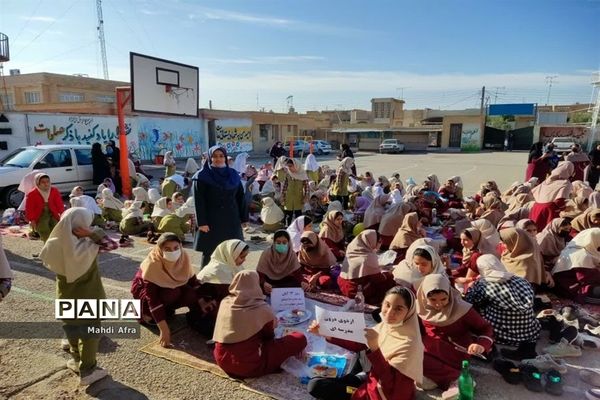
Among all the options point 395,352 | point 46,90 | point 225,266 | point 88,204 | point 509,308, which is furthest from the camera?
point 46,90

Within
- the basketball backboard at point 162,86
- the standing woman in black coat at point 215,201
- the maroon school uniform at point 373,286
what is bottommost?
the maroon school uniform at point 373,286

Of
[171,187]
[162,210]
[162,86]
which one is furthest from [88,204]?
[162,86]

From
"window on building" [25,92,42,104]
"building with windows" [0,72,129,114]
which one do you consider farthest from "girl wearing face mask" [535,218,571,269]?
"window on building" [25,92,42,104]

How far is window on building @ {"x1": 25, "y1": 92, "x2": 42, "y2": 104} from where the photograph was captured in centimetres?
2545

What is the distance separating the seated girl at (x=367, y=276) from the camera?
4602mm

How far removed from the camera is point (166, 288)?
3.77 metres

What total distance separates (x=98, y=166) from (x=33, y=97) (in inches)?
769

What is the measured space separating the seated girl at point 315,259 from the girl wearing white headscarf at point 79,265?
254cm

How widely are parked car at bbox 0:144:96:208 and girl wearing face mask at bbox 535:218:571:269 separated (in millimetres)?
10168

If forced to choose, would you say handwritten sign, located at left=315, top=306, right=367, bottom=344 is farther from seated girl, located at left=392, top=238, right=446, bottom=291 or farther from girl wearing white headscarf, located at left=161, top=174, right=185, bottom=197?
girl wearing white headscarf, located at left=161, top=174, right=185, bottom=197

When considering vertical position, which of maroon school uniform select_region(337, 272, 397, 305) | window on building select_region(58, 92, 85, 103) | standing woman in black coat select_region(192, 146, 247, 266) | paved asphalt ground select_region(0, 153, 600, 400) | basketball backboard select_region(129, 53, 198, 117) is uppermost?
window on building select_region(58, 92, 85, 103)

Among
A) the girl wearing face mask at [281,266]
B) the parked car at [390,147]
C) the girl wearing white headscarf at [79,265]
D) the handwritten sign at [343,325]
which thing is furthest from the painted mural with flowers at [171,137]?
the handwritten sign at [343,325]

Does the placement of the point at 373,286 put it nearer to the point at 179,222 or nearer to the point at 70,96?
the point at 179,222

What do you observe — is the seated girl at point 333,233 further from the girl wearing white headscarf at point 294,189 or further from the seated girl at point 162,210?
the seated girl at point 162,210
